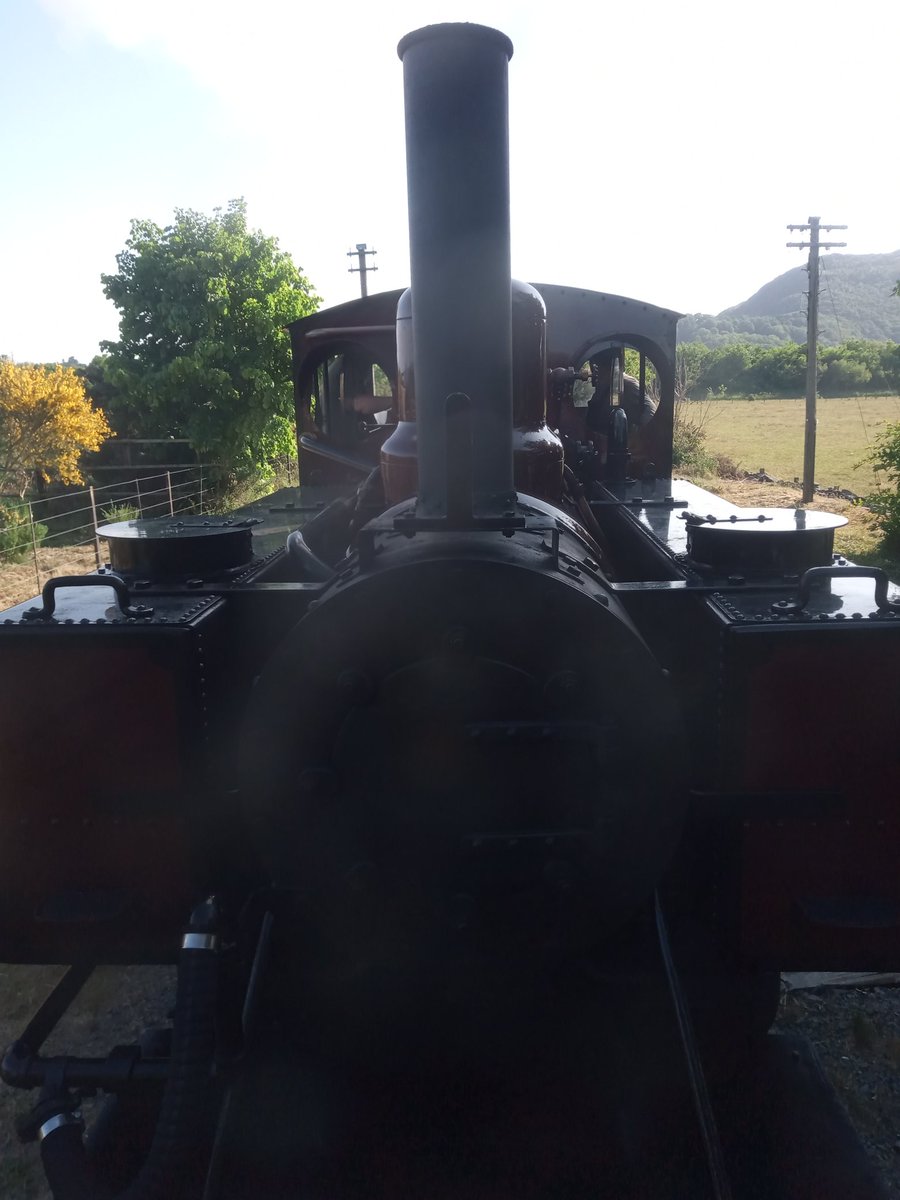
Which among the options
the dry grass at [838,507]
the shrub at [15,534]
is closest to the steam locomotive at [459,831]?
the dry grass at [838,507]

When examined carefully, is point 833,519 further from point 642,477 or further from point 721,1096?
point 642,477

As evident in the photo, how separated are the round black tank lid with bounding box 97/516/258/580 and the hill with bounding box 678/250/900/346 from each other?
111163 mm

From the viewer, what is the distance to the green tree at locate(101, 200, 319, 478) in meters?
17.2

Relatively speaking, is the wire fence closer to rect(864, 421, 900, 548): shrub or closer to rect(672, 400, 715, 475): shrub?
rect(864, 421, 900, 548): shrub

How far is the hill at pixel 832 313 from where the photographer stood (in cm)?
12400

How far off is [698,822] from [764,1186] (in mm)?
921

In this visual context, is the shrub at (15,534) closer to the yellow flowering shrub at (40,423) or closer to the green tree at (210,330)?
the yellow flowering shrub at (40,423)

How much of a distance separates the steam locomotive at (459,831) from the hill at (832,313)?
111458 millimetres

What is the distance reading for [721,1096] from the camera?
8.48ft

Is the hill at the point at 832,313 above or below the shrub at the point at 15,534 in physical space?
above

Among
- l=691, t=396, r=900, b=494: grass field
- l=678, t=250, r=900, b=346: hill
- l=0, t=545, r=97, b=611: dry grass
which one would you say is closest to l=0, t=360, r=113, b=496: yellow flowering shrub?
l=0, t=545, r=97, b=611: dry grass

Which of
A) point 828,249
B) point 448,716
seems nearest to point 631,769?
point 448,716

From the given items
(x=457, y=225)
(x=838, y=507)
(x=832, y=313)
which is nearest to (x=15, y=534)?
(x=457, y=225)

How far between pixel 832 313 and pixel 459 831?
143 meters
